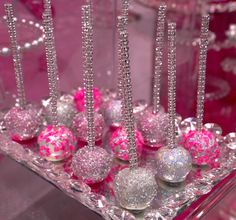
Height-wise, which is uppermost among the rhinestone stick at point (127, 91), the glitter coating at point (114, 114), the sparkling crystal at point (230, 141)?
the rhinestone stick at point (127, 91)

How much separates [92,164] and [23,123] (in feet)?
0.57

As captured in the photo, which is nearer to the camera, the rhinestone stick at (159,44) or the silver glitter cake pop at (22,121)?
the rhinestone stick at (159,44)

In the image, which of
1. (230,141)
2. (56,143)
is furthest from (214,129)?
(56,143)

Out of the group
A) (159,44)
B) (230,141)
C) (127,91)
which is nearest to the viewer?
(127,91)

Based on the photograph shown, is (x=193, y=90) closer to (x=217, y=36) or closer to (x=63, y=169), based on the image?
(x=217, y=36)

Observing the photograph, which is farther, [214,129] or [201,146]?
[214,129]

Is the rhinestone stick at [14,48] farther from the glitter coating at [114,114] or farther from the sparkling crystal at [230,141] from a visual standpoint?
the sparkling crystal at [230,141]

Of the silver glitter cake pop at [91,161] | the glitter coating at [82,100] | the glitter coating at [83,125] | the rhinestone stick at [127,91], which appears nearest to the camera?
the rhinestone stick at [127,91]

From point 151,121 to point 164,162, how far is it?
109 mm

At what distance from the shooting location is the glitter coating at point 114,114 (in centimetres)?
82

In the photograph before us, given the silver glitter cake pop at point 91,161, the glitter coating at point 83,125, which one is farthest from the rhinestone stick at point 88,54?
the glitter coating at point 83,125

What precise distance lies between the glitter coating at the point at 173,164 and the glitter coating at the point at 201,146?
0.04 meters

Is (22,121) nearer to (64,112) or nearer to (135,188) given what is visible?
(64,112)

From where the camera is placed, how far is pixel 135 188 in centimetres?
61
